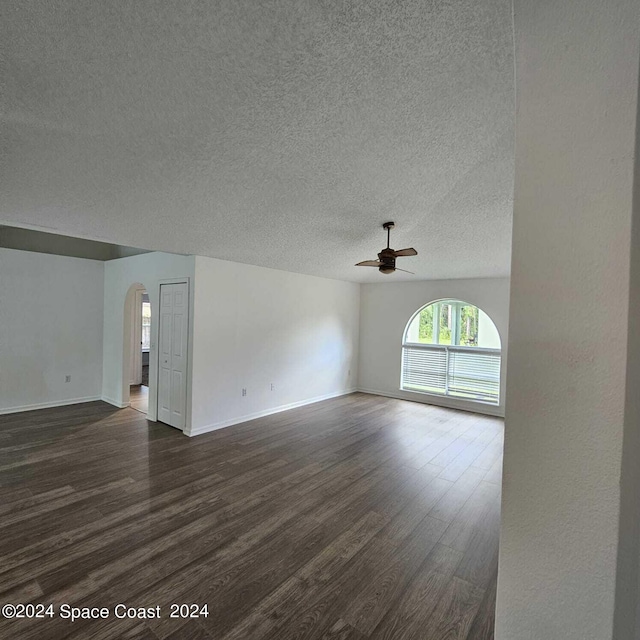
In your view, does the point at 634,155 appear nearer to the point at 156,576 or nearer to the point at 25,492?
the point at 156,576

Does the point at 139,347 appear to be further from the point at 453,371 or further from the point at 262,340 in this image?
the point at 453,371

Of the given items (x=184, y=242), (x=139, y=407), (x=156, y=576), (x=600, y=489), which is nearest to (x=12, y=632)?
(x=156, y=576)

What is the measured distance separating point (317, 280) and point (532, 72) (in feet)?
19.3

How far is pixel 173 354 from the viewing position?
4.85m

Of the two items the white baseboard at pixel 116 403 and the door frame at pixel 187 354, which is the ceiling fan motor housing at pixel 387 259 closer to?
the door frame at pixel 187 354

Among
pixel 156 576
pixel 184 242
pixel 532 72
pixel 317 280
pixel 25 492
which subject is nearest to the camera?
pixel 532 72

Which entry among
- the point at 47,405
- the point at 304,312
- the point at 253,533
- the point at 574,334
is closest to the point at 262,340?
the point at 304,312

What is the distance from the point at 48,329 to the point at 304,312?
4306mm

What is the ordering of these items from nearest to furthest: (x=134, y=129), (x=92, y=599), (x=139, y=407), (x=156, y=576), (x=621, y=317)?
(x=621, y=317) → (x=92, y=599) → (x=156, y=576) → (x=134, y=129) → (x=139, y=407)

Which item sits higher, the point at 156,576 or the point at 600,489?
the point at 600,489

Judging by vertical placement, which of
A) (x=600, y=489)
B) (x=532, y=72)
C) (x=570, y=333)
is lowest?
(x=600, y=489)

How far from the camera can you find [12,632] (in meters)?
1.68

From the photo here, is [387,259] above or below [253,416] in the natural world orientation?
above

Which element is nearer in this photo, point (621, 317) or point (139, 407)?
point (621, 317)
